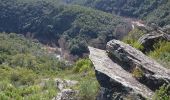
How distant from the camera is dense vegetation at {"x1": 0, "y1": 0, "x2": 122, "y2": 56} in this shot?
10894 centimetres

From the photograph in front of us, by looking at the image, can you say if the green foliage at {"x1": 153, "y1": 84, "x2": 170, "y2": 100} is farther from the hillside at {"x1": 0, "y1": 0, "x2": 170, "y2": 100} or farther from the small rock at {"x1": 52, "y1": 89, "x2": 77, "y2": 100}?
A: the small rock at {"x1": 52, "y1": 89, "x2": 77, "y2": 100}

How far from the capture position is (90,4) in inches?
6353

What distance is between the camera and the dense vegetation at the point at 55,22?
10894 centimetres

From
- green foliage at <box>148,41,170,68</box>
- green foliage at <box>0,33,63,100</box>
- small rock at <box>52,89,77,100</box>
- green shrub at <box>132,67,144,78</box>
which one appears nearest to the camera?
green shrub at <box>132,67,144,78</box>

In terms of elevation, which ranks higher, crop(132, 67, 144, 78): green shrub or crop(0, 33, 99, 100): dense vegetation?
crop(132, 67, 144, 78): green shrub

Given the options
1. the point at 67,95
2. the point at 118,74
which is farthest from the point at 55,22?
the point at 118,74

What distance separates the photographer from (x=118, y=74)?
52.2 ft

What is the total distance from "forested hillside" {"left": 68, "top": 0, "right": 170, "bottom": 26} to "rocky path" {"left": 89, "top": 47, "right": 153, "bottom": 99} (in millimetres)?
78279

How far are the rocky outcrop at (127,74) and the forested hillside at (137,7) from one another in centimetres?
7817

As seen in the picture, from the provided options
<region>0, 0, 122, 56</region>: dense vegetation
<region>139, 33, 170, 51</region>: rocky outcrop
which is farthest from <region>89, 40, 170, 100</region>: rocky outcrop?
<region>0, 0, 122, 56</region>: dense vegetation

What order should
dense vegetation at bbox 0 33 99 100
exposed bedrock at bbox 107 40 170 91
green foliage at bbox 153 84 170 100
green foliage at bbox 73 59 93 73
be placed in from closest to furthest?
green foliage at bbox 153 84 170 100 → exposed bedrock at bbox 107 40 170 91 → dense vegetation at bbox 0 33 99 100 → green foliage at bbox 73 59 93 73

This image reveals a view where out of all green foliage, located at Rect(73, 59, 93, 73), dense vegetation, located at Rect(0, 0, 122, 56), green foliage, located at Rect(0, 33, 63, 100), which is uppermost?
green foliage, located at Rect(73, 59, 93, 73)

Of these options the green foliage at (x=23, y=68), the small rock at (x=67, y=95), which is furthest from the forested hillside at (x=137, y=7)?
the small rock at (x=67, y=95)

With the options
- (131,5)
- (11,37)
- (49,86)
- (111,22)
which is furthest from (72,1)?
(49,86)
